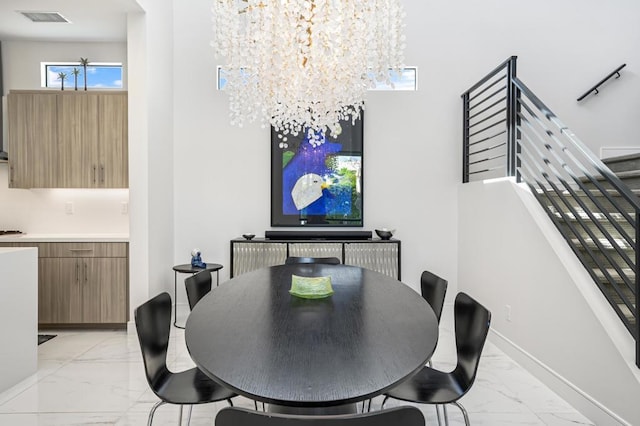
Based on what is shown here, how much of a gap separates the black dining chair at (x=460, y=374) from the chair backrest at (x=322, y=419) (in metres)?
0.82

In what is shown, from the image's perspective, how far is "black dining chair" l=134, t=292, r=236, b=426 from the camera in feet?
6.10

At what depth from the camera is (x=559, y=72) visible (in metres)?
5.13

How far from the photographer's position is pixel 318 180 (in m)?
5.05

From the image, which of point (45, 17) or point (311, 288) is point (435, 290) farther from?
point (45, 17)

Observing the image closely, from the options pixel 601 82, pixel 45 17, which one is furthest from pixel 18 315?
pixel 601 82

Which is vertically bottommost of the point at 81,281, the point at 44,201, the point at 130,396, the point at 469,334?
the point at 130,396

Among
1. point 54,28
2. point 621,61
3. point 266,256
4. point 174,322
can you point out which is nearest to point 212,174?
point 266,256

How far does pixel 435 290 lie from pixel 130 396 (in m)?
2.25

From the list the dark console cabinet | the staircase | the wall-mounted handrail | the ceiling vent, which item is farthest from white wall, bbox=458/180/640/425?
the ceiling vent

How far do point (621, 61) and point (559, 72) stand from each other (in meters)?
0.81

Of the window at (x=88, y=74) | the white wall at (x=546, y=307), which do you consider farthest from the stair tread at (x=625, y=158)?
the window at (x=88, y=74)

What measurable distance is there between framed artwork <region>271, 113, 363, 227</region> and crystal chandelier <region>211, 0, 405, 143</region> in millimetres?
1808

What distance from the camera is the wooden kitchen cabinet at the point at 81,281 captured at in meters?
4.20

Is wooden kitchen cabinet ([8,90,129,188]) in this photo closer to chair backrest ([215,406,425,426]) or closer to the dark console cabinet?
the dark console cabinet
